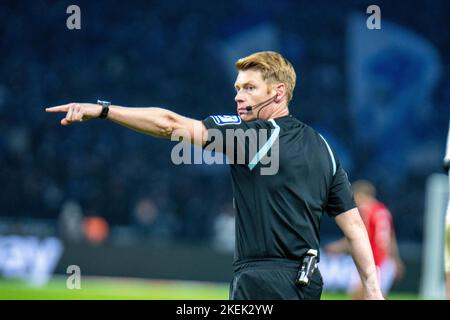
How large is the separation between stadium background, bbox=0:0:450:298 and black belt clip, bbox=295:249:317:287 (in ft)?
50.6

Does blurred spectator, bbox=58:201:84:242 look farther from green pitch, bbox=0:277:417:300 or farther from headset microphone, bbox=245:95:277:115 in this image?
headset microphone, bbox=245:95:277:115

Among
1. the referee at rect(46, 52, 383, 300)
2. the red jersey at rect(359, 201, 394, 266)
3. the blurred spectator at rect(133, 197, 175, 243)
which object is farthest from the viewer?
the blurred spectator at rect(133, 197, 175, 243)

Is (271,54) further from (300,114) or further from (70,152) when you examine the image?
(300,114)

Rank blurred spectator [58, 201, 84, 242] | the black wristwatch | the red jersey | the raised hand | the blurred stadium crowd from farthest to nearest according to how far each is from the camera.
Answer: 1. the blurred stadium crowd
2. blurred spectator [58, 201, 84, 242]
3. the red jersey
4. the black wristwatch
5. the raised hand

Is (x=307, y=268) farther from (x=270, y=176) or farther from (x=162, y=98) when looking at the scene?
(x=162, y=98)

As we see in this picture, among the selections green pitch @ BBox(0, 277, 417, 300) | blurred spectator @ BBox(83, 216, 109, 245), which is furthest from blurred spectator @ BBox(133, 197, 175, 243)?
green pitch @ BBox(0, 277, 417, 300)

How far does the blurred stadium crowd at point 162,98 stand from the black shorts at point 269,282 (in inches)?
640

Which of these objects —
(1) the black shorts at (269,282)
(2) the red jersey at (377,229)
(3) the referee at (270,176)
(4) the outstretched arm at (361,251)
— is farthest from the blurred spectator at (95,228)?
(1) the black shorts at (269,282)

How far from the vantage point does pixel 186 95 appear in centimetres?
2661

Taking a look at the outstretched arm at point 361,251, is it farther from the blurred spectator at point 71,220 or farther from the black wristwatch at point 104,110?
the blurred spectator at point 71,220

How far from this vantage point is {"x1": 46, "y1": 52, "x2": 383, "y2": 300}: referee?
15.7 feet

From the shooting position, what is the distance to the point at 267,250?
4.93 meters
